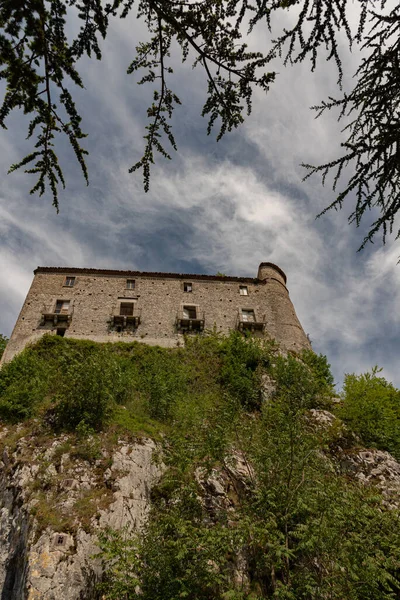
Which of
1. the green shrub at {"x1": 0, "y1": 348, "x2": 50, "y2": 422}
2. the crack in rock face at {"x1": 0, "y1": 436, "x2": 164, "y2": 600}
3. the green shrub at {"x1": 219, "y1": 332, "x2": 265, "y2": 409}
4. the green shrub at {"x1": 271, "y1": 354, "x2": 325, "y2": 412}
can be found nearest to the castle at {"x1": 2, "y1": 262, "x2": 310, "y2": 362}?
the green shrub at {"x1": 219, "y1": 332, "x2": 265, "y2": 409}

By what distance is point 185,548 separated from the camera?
743 cm

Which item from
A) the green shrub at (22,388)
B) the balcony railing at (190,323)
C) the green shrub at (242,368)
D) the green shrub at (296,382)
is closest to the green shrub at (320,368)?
the green shrub at (296,382)

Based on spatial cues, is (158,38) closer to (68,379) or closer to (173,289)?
(68,379)

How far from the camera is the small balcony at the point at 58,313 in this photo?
23.0m

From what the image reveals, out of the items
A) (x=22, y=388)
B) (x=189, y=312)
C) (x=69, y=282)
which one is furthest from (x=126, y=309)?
(x=22, y=388)

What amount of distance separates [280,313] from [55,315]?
1476 cm

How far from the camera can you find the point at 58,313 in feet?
77.0

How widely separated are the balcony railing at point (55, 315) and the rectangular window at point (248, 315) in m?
11.3

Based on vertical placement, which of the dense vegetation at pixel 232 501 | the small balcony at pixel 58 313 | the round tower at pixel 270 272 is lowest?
the dense vegetation at pixel 232 501

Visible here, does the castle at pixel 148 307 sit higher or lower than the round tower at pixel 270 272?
lower

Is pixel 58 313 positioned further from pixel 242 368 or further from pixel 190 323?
pixel 242 368

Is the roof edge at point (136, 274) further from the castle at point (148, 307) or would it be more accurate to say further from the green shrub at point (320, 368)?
the green shrub at point (320, 368)

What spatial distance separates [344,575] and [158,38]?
9868mm

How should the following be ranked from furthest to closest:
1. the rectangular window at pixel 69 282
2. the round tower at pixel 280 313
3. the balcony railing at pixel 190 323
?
the rectangular window at pixel 69 282, the round tower at pixel 280 313, the balcony railing at pixel 190 323
